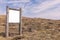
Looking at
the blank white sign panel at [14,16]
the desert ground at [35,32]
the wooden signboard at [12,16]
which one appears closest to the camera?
the desert ground at [35,32]

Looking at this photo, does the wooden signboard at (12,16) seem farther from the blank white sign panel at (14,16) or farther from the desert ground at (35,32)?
the desert ground at (35,32)

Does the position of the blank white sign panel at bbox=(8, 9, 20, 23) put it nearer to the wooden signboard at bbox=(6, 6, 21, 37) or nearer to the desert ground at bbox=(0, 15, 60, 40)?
the wooden signboard at bbox=(6, 6, 21, 37)

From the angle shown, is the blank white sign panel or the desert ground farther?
the blank white sign panel

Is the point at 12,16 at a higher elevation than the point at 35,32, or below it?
higher

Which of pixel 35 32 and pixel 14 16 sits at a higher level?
pixel 14 16

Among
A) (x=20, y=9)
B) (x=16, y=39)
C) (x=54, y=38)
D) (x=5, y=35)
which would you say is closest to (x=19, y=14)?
(x=20, y=9)

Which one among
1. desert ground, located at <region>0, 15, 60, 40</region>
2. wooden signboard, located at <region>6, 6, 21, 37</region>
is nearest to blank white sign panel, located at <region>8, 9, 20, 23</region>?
wooden signboard, located at <region>6, 6, 21, 37</region>

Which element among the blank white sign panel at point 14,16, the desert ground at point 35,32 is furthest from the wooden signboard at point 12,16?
the desert ground at point 35,32

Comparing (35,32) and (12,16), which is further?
(12,16)

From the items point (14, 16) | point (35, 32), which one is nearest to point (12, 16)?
point (14, 16)

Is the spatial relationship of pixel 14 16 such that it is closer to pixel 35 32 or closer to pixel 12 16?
pixel 12 16

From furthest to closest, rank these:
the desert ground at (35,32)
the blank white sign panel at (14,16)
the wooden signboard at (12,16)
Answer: the blank white sign panel at (14,16), the wooden signboard at (12,16), the desert ground at (35,32)

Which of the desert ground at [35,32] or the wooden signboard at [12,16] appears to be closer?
the desert ground at [35,32]

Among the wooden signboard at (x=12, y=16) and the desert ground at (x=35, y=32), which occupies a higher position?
the wooden signboard at (x=12, y=16)
